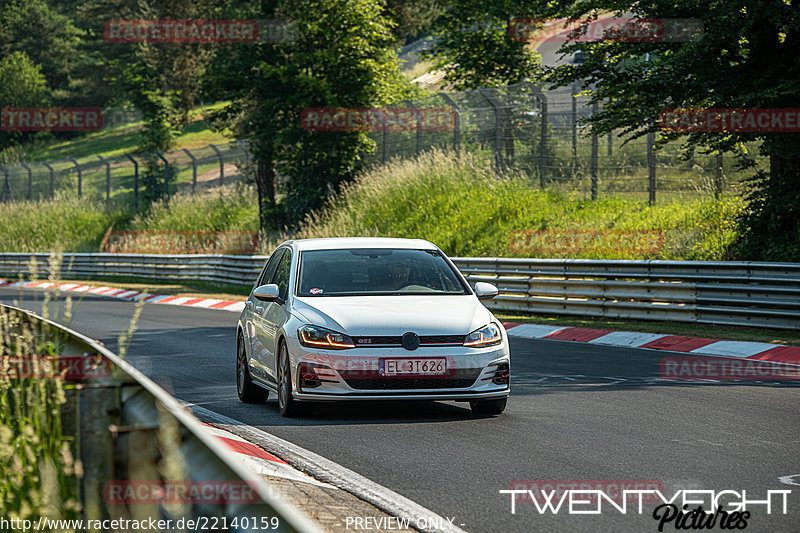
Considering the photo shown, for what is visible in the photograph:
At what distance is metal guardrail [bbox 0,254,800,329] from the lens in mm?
16422

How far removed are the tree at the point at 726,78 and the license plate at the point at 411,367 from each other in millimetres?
9394

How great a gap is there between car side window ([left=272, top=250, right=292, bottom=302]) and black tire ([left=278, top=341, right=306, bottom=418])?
0.71 meters

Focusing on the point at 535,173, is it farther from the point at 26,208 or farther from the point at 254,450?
the point at 26,208

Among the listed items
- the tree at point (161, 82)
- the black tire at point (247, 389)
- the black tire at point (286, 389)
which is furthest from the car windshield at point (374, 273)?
the tree at point (161, 82)

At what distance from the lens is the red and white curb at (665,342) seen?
14438mm

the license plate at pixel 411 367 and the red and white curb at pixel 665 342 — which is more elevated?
the license plate at pixel 411 367

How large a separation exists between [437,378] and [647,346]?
7.57 meters

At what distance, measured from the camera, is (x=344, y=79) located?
34.9 meters

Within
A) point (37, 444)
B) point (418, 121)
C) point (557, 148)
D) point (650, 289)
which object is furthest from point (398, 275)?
point (418, 121)

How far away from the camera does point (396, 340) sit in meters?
9.16

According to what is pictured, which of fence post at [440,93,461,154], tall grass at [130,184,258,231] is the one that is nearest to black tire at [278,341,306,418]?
fence post at [440,93,461,154]

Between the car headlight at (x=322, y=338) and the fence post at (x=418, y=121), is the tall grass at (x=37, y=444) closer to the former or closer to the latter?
the car headlight at (x=322, y=338)

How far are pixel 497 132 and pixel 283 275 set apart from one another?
1946 centimetres

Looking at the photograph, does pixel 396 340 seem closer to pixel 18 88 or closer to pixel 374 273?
pixel 374 273
